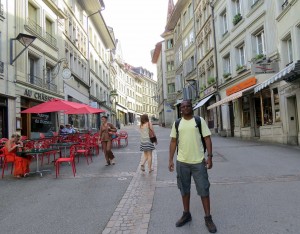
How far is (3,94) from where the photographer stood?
1464cm

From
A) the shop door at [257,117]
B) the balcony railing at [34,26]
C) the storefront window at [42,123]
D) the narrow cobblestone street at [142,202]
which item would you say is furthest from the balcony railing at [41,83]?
the shop door at [257,117]

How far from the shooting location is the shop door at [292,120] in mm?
14578

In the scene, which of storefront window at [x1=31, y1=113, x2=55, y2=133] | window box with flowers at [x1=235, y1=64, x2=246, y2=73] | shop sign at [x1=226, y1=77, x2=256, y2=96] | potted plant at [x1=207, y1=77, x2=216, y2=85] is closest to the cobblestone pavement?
shop sign at [x1=226, y1=77, x2=256, y2=96]

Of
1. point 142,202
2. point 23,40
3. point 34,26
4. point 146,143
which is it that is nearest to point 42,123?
point 34,26

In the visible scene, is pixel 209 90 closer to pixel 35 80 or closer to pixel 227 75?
pixel 227 75

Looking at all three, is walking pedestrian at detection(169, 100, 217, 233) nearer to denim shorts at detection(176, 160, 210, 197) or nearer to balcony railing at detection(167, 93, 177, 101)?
denim shorts at detection(176, 160, 210, 197)

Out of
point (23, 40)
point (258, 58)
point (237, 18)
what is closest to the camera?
point (23, 40)

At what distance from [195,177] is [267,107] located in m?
14.2

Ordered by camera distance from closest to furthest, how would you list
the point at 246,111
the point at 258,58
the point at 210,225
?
the point at 210,225, the point at 258,58, the point at 246,111

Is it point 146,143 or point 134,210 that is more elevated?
point 146,143

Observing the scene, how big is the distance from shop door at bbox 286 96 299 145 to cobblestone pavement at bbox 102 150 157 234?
9.23 metres

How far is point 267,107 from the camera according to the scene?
17344 mm

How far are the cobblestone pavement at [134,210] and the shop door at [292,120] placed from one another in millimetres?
9225

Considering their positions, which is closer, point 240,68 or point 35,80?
point 35,80
